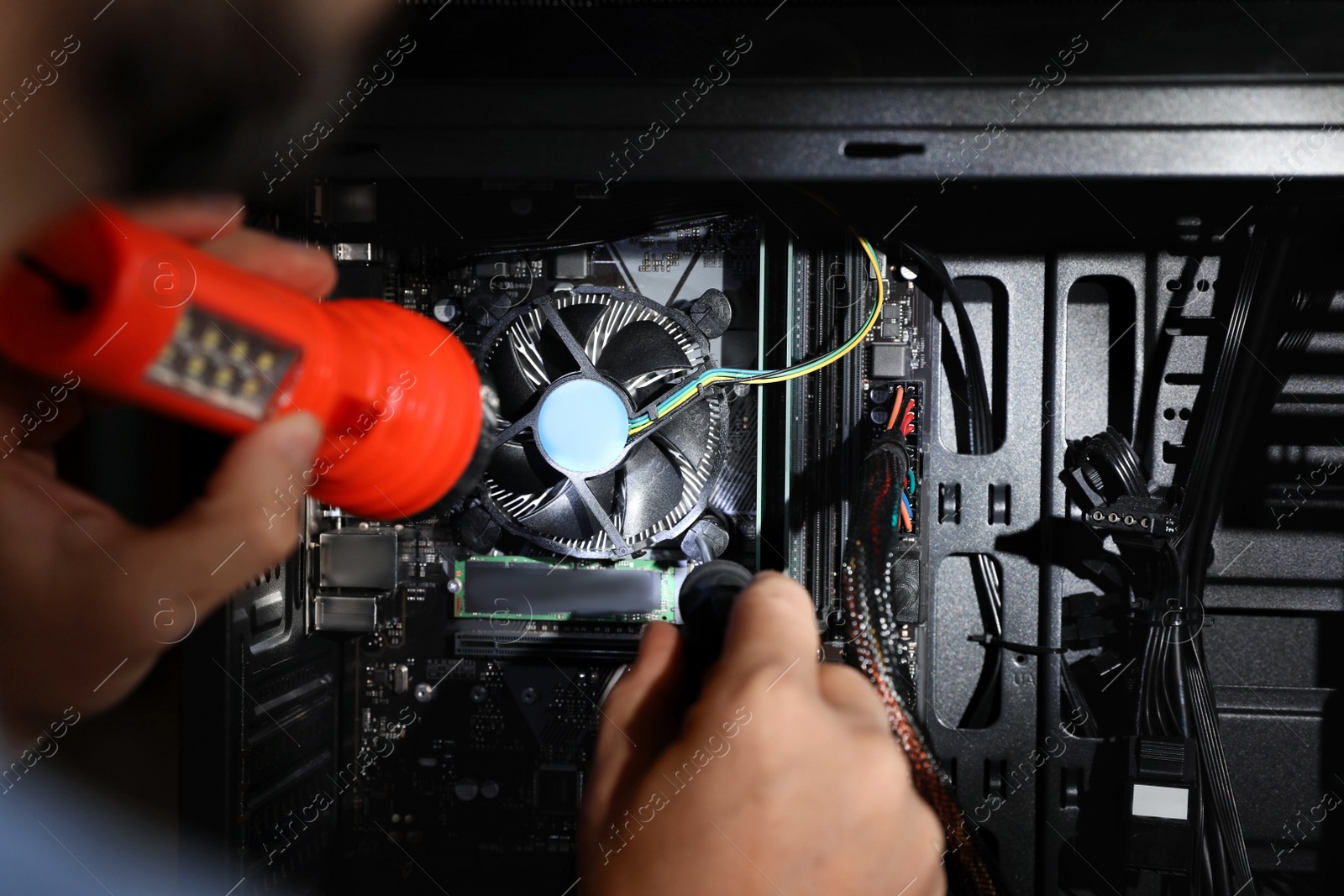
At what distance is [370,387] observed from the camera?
55 cm

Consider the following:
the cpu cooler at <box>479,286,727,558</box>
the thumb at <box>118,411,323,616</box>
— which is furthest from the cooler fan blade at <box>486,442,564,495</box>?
the thumb at <box>118,411,323,616</box>

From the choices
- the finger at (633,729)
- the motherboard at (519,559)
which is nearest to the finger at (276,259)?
the motherboard at (519,559)

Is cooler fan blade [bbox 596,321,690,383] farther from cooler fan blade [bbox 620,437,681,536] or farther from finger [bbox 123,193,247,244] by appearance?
finger [bbox 123,193,247,244]

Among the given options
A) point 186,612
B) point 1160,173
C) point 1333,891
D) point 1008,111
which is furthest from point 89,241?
point 1333,891

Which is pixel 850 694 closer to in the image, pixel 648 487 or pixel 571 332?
pixel 648 487

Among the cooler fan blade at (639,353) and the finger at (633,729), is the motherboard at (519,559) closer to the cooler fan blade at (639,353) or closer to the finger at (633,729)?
the cooler fan blade at (639,353)

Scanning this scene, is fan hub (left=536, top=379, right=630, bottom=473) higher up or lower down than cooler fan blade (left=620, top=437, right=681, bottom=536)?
higher up

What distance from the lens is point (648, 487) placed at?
1.01m

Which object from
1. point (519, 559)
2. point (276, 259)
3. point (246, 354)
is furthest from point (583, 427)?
point (246, 354)

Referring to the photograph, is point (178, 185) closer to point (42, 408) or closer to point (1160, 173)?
point (42, 408)

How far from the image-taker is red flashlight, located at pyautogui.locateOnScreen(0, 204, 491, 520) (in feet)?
1.38

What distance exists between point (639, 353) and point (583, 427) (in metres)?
0.12

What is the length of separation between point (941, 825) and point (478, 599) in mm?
642

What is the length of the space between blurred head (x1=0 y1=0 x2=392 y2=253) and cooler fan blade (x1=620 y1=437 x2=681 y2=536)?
0.53 meters
